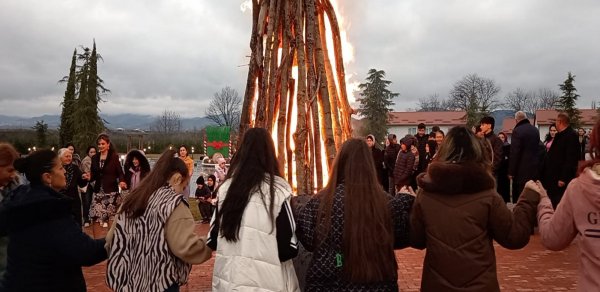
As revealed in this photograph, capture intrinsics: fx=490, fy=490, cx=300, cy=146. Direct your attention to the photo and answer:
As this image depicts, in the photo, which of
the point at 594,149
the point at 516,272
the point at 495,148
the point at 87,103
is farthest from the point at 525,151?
the point at 87,103

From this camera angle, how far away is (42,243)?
269 centimetres

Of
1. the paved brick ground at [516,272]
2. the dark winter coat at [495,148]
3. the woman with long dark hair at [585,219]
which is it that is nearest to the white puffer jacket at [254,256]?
the woman with long dark hair at [585,219]

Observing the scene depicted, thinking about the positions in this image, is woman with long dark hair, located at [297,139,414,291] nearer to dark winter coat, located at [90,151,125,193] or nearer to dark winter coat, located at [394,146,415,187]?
dark winter coat, located at [90,151,125,193]

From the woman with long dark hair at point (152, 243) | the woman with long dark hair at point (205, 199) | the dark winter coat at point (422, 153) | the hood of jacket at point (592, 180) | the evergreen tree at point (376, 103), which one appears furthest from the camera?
the evergreen tree at point (376, 103)

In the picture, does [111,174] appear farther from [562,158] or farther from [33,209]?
[562,158]

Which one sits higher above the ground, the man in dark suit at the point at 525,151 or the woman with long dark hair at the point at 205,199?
the man in dark suit at the point at 525,151

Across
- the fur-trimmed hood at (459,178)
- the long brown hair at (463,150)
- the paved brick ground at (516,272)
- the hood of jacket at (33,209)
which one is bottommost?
the paved brick ground at (516,272)

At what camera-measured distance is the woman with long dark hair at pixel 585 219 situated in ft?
7.93

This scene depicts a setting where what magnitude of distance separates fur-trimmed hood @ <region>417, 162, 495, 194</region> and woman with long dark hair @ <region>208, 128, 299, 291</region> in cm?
83

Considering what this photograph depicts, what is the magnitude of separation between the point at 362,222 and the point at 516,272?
4.36m

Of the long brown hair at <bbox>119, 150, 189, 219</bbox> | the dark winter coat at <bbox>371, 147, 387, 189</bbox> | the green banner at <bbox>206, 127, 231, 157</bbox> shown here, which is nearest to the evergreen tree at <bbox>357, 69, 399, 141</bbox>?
the green banner at <bbox>206, 127, 231, 157</bbox>

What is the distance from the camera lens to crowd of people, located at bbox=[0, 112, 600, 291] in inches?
103

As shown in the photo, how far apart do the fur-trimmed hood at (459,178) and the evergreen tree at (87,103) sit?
2635cm

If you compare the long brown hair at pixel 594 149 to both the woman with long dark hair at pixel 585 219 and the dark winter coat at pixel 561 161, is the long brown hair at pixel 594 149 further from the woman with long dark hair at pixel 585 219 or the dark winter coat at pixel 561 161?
the dark winter coat at pixel 561 161
